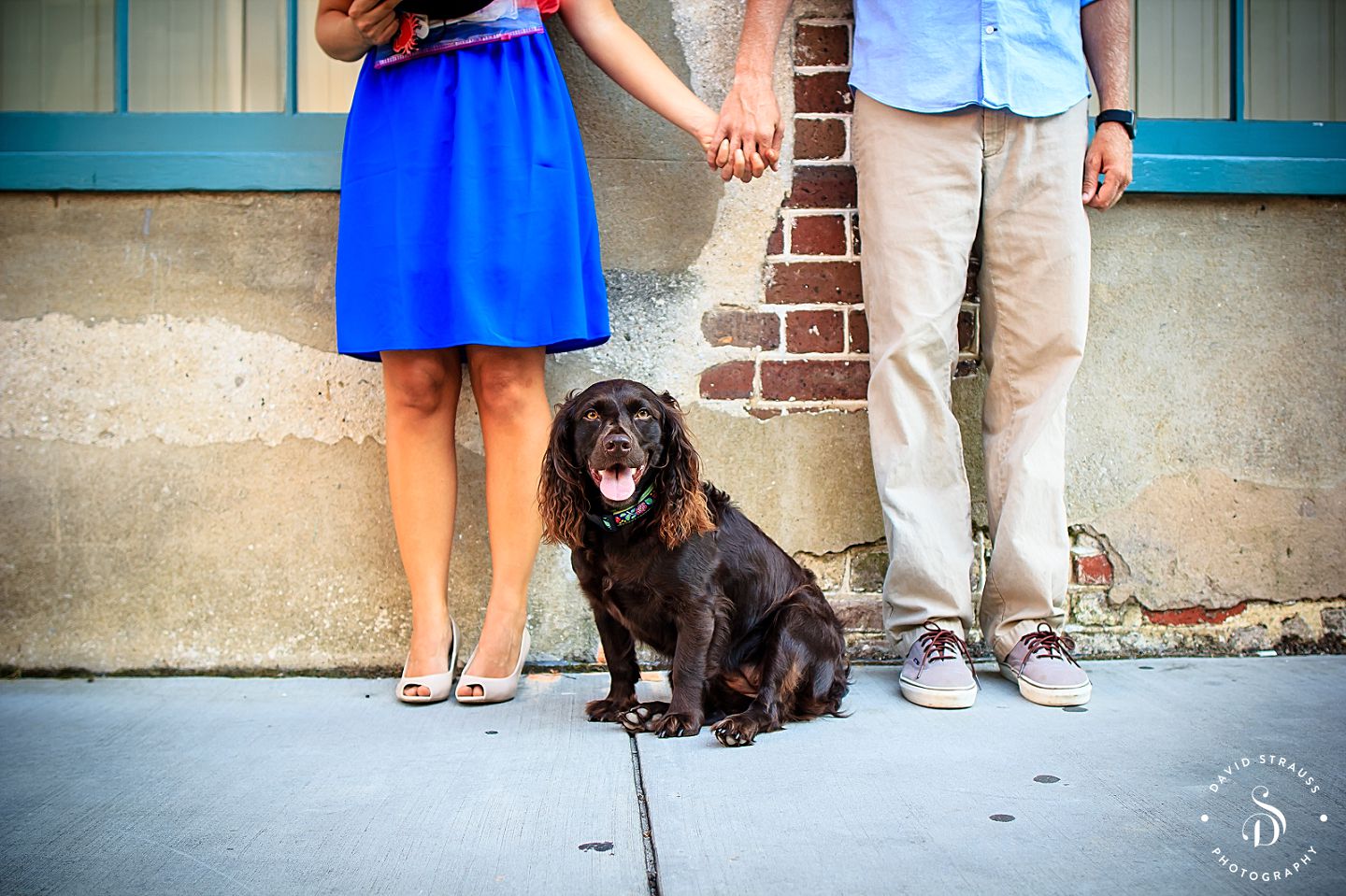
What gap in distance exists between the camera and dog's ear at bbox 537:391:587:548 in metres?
2.34

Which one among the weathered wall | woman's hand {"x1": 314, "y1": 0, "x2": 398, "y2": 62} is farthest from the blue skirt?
the weathered wall

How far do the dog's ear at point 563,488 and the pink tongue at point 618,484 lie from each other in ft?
0.30

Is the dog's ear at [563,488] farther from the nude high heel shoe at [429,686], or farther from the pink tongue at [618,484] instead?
the nude high heel shoe at [429,686]

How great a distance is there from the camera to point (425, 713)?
2.49 m

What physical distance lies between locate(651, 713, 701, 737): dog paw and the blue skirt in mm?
894

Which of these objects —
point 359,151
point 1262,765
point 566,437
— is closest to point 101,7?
point 359,151

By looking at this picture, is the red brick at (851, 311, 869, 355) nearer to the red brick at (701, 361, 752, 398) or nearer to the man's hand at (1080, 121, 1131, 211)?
the red brick at (701, 361, 752, 398)

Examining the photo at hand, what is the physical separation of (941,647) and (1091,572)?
2.33 ft

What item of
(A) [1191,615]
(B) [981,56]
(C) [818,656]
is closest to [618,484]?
(C) [818,656]

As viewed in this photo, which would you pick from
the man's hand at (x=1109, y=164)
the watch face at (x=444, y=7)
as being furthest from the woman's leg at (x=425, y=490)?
the man's hand at (x=1109, y=164)

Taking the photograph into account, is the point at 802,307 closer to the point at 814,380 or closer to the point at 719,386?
the point at 814,380

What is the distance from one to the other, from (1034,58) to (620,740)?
6.03 ft

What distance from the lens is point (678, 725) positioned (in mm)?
2291

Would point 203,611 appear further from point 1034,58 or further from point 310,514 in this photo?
point 1034,58
